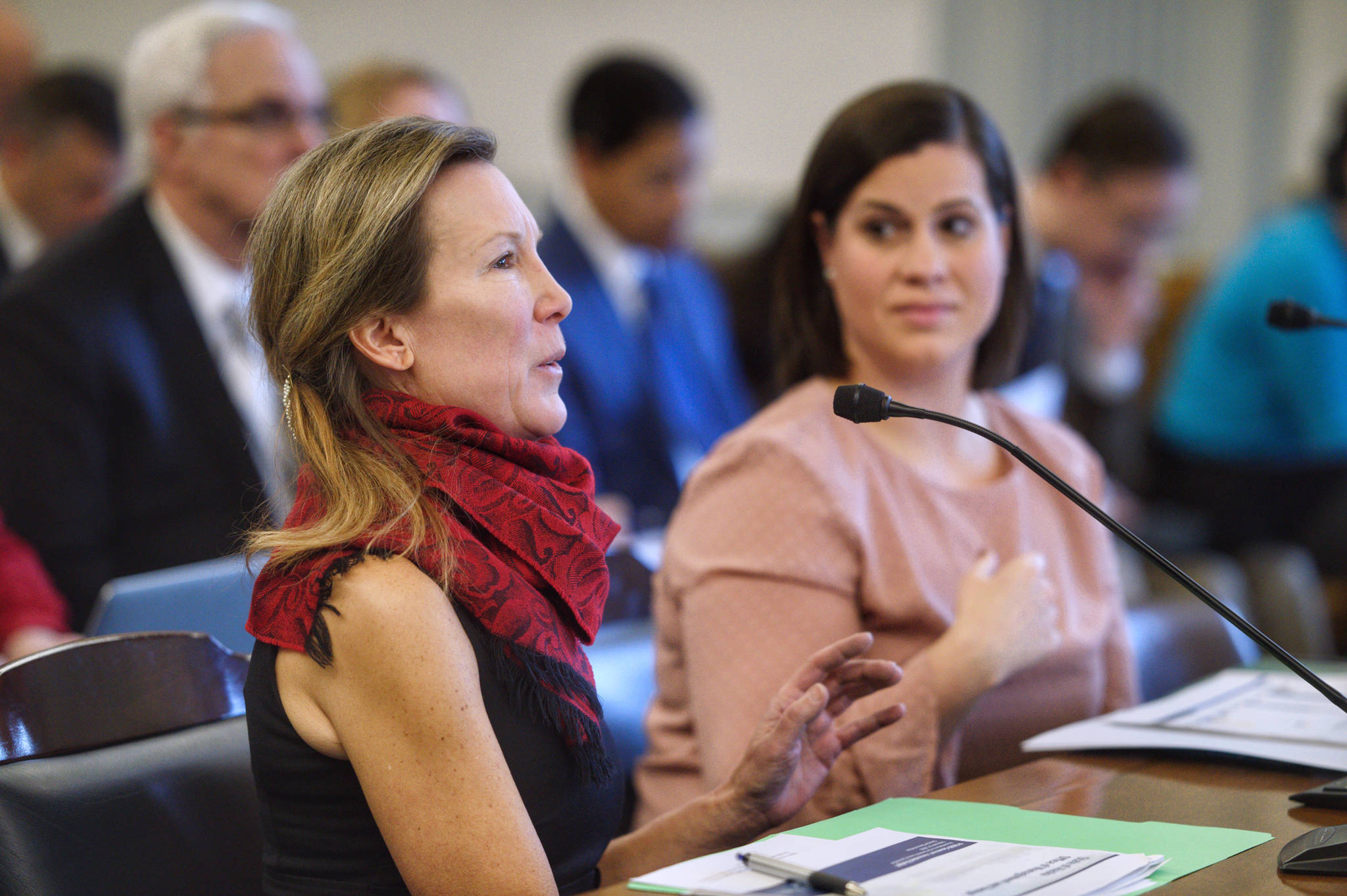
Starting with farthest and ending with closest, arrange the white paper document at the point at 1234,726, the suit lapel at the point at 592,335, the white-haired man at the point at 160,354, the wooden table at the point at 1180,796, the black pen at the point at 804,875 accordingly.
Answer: the suit lapel at the point at 592,335 < the white-haired man at the point at 160,354 < the white paper document at the point at 1234,726 < the wooden table at the point at 1180,796 < the black pen at the point at 804,875

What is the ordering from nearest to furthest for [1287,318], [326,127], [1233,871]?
[1233,871] → [1287,318] → [326,127]

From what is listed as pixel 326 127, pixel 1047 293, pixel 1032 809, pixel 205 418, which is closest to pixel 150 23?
pixel 326 127

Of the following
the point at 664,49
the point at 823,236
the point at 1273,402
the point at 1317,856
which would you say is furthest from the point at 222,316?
the point at 664,49

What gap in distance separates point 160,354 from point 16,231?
1560mm

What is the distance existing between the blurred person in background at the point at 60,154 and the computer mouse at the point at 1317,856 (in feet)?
10.4

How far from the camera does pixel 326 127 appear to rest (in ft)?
8.96

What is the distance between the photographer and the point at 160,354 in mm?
2361

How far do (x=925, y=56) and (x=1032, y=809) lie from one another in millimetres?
4777

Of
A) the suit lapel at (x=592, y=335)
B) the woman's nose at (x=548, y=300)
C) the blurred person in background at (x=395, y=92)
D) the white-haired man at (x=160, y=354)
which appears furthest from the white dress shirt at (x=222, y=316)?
the woman's nose at (x=548, y=300)

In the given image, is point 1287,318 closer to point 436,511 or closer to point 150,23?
point 436,511

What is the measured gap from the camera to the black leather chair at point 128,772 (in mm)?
1143

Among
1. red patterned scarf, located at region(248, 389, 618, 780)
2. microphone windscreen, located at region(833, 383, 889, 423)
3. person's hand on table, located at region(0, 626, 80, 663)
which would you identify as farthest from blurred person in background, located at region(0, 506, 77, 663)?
microphone windscreen, located at region(833, 383, 889, 423)

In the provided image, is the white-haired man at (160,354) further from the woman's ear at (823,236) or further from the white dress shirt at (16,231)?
the white dress shirt at (16,231)

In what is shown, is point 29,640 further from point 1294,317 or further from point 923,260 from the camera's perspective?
point 1294,317
